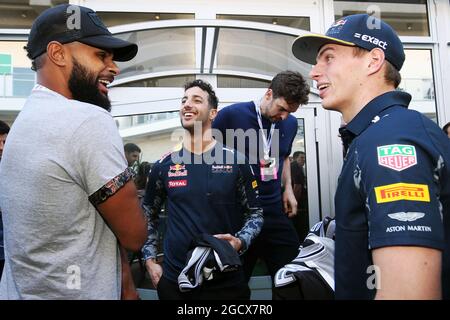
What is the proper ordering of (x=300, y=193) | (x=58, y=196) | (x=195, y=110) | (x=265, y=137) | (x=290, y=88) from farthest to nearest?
(x=300, y=193) → (x=265, y=137) → (x=290, y=88) → (x=195, y=110) → (x=58, y=196)

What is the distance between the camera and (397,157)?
0.98 meters

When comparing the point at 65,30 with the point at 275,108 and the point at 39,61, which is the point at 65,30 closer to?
the point at 39,61

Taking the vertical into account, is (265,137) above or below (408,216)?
above

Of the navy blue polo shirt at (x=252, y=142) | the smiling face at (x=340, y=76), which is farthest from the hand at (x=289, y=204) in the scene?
the smiling face at (x=340, y=76)

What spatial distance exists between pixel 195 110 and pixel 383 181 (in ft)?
6.57

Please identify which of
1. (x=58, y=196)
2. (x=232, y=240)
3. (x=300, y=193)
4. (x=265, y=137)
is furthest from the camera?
(x=300, y=193)

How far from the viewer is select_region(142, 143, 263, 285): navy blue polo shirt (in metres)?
2.39

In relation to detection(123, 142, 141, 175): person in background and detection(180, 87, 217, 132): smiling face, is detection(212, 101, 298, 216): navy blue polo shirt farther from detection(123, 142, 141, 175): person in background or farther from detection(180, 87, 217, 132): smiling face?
detection(123, 142, 141, 175): person in background

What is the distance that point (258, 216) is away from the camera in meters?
2.60

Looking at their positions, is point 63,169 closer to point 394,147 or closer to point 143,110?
point 394,147

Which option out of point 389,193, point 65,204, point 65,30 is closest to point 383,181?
point 389,193

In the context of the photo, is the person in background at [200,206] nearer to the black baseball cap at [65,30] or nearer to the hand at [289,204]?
the hand at [289,204]

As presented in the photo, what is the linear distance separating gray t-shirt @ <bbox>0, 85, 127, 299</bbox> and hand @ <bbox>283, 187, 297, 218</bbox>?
2.34 metres

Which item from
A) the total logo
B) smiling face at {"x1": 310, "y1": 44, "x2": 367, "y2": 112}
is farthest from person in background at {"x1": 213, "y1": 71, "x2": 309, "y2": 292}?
smiling face at {"x1": 310, "y1": 44, "x2": 367, "y2": 112}
